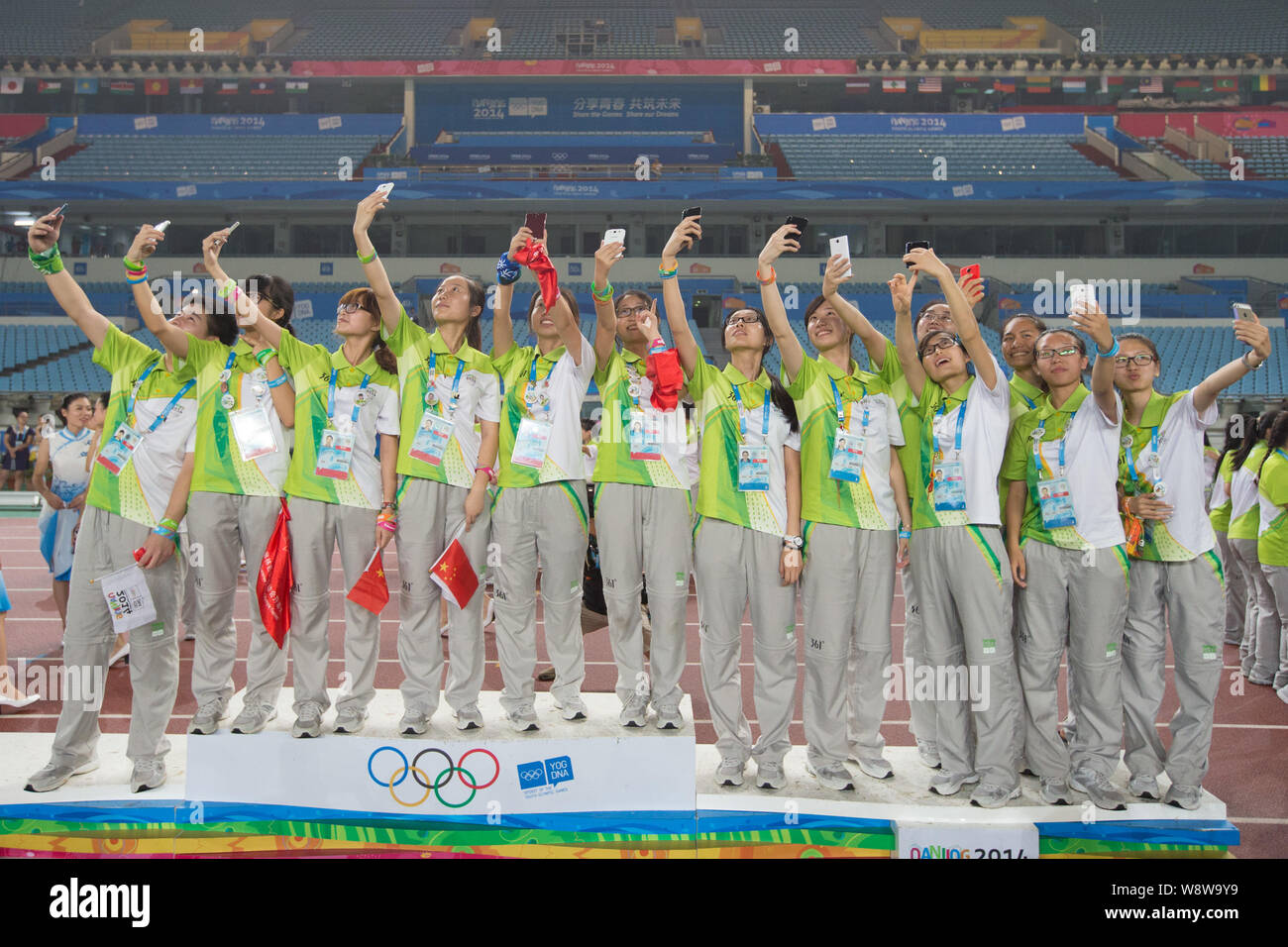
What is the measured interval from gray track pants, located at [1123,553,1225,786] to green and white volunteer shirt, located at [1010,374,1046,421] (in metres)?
0.80

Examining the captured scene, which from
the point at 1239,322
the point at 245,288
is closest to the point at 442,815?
the point at 245,288

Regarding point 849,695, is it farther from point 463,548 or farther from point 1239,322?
point 1239,322

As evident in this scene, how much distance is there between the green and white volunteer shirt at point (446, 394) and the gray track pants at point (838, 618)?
1566mm

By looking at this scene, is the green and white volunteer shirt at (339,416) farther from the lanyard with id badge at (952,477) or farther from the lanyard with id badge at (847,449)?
the lanyard with id badge at (952,477)

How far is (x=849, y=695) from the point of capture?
450 cm

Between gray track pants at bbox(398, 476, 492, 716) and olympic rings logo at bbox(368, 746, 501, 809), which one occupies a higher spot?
gray track pants at bbox(398, 476, 492, 716)

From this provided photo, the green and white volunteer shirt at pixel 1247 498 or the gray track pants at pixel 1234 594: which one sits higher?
the green and white volunteer shirt at pixel 1247 498

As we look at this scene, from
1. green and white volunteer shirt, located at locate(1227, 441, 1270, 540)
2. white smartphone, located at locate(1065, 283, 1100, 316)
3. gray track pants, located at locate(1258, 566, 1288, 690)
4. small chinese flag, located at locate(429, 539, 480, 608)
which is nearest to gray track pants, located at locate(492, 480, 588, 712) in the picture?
small chinese flag, located at locate(429, 539, 480, 608)

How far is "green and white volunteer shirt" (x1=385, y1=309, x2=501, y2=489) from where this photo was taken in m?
4.10

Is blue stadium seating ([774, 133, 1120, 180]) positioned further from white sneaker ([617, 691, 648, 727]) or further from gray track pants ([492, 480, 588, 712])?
white sneaker ([617, 691, 648, 727])

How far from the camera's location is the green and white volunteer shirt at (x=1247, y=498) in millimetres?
6199

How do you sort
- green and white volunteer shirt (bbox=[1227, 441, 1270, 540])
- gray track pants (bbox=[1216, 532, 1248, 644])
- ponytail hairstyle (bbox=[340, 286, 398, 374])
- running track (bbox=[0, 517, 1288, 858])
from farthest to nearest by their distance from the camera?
gray track pants (bbox=[1216, 532, 1248, 644])
green and white volunteer shirt (bbox=[1227, 441, 1270, 540])
running track (bbox=[0, 517, 1288, 858])
ponytail hairstyle (bbox=[340, 286, 398, 374])

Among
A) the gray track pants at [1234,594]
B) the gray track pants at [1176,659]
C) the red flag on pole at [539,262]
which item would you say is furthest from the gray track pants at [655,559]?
the gray track pants at [1234,594]

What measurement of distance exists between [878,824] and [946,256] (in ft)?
71.2
